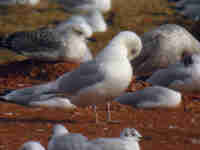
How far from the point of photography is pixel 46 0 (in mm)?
20438

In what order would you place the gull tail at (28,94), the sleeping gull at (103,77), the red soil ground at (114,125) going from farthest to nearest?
1. the gull tail at (28,94)
2. the sleeping gull at (103,77)
3. the red soil ground at (114,125)

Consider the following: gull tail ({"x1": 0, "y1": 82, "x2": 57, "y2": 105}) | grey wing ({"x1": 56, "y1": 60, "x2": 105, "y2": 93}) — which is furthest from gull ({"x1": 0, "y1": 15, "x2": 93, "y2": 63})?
grey wing ({"x1": 56, "y1": 60, "x2": 105, "y2": 93})

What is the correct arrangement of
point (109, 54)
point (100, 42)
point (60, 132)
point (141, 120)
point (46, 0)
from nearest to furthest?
point (60, 132) → point (109, 54) → point (141, 120) → point (100, 42) → point (46, 0)

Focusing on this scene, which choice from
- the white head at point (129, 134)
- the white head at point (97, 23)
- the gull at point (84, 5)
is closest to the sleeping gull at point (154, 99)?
the white head at point (129, 134)

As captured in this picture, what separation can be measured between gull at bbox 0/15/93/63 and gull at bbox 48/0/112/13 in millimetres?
9134

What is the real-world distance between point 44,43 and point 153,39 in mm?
1826

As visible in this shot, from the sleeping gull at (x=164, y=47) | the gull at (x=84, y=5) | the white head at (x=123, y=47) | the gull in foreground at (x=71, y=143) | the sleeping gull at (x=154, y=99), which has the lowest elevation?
the gull in foreground at (x=71, y=143)

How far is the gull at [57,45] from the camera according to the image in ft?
28.9

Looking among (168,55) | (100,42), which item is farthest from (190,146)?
(100,42)

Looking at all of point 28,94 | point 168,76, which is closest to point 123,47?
point 28,94

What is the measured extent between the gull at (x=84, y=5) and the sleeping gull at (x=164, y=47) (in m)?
9.72

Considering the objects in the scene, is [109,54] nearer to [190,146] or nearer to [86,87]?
[86,87]

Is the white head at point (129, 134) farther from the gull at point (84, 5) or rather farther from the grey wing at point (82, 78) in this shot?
the gull at point (84, 5)

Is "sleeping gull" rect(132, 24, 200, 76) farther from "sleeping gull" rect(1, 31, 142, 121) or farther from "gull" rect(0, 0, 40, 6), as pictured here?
"gull" rect(0, 0, 40, 6)
